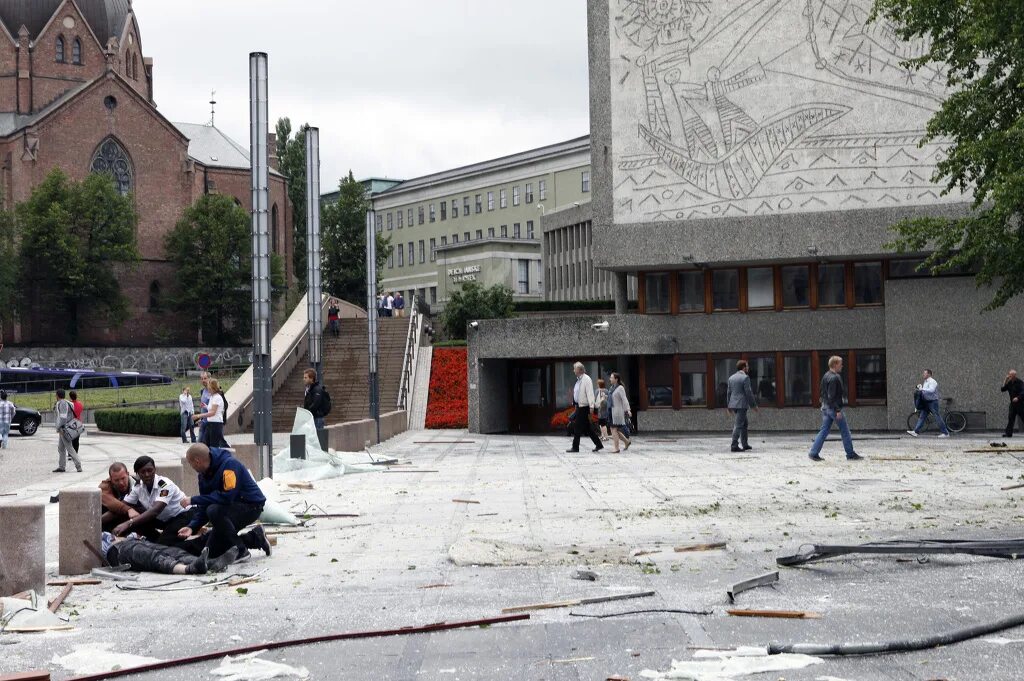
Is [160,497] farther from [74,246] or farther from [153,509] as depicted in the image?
[74,246]

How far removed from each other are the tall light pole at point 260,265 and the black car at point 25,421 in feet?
87.3

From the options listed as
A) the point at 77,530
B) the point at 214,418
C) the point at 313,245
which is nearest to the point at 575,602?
the point at 77,530

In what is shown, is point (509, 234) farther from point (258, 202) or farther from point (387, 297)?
point (258, 202)

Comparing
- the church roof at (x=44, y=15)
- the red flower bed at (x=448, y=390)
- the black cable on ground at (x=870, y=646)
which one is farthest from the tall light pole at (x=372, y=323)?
the church roof at (x=44, y=15)

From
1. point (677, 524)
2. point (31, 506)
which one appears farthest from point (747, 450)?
point (31, 506)

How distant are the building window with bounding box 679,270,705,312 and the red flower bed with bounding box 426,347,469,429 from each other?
905 cm

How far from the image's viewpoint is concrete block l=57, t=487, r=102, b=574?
37.5 ft

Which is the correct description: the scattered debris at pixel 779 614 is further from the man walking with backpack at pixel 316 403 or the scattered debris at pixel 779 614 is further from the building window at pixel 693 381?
the building window at pixel 693 381

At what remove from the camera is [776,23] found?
3706 centimetres

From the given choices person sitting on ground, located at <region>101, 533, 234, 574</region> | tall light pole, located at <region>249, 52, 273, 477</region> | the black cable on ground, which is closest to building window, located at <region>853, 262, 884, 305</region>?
tall light pole, located at <region>249, 52, 273, 477</region>

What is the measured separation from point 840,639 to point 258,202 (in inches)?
599

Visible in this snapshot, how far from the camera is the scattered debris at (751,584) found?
880 cm

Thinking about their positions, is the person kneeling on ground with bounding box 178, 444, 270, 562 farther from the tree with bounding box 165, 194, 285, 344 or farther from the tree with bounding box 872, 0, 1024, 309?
the tree with bounding box 165, 194, 285, 344

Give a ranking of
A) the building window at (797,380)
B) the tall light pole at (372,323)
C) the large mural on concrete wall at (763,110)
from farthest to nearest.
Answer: the building window at (797,380), the large mural on concrete wall at (763,110), the tall light pole at (372,323)
